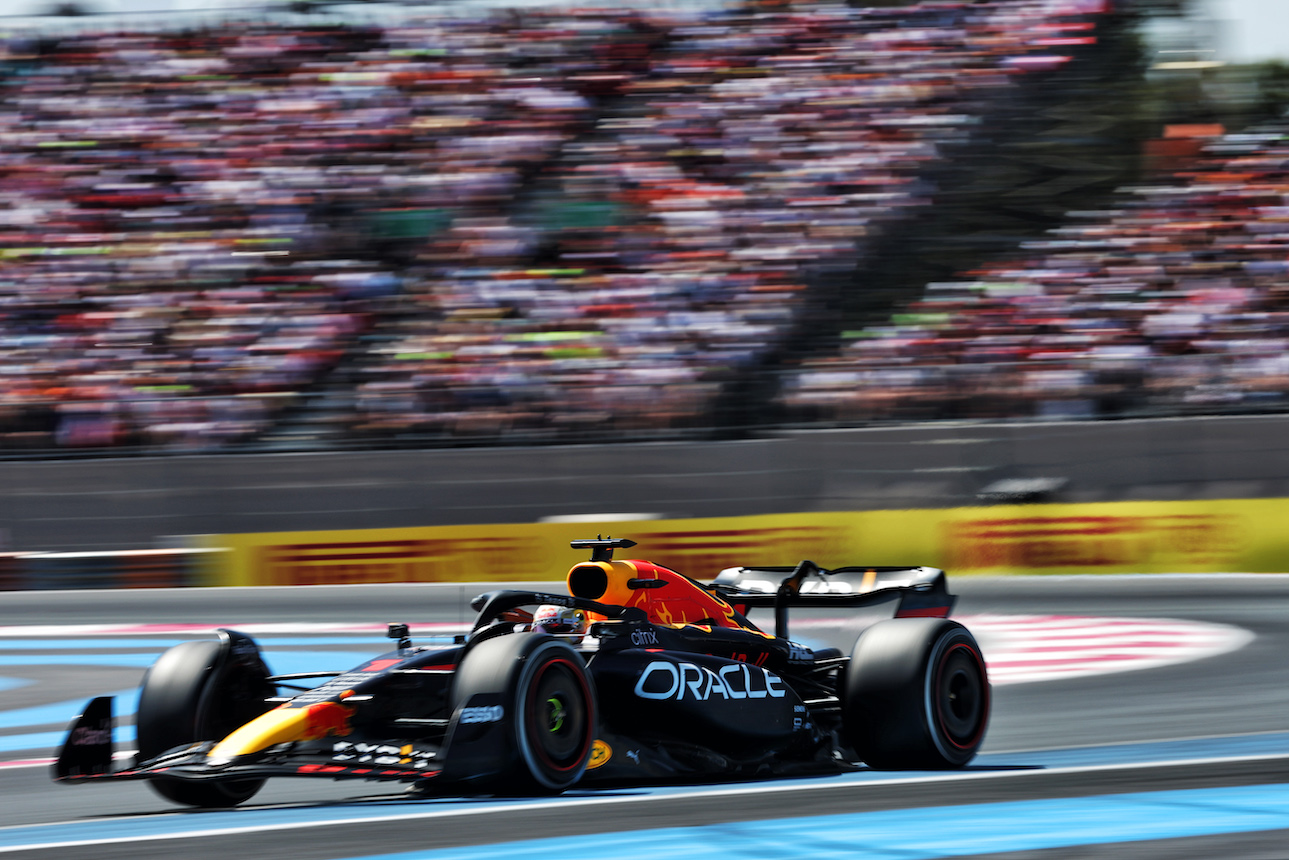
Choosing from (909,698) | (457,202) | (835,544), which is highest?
(457,202)

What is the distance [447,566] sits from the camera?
1386 centimetres

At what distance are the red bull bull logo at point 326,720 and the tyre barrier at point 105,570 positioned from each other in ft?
31.1

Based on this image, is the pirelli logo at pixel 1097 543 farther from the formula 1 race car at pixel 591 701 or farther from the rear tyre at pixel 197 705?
the rear tyre at pixel 197 705

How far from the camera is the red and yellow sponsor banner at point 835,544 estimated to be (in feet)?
42.7

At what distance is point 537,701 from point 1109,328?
36.3 ft

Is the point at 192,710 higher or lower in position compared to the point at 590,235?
lower

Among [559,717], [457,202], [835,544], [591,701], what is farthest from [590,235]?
[559,717]

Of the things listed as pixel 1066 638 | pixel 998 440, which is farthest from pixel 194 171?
pixel 1066 638

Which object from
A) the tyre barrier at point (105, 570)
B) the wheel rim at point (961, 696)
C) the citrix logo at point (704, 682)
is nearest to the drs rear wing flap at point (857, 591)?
the wheel rim at point (961, 696)

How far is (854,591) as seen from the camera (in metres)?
6.48

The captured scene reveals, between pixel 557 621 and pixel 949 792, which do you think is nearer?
pixel 949 792

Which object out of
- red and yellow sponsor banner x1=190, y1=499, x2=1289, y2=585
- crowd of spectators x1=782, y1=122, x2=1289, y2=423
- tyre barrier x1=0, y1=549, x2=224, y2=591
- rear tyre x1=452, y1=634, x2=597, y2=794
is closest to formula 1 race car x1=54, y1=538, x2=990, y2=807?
rear tyre x1=452, y1=634, x2=597, y2=794

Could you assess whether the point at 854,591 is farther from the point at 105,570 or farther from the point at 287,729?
the point at 105,570

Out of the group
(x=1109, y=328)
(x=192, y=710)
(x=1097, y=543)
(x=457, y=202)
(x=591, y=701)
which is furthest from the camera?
(x=457, y=202)
